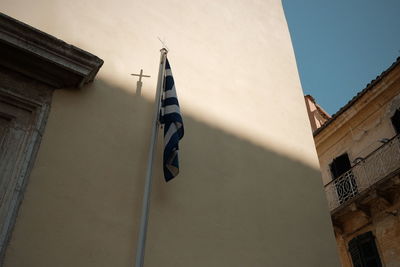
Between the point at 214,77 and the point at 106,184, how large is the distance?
7.04ft

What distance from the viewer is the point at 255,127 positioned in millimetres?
4773

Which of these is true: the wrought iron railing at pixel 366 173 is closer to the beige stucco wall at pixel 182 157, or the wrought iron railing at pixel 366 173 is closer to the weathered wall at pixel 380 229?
the weathered wall at pixel 380 229

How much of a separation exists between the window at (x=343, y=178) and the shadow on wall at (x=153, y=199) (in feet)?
28.5

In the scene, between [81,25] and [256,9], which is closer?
[81,25]

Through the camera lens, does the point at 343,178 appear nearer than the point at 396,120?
No

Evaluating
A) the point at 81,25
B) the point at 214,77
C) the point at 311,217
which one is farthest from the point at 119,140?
the point at 311,217

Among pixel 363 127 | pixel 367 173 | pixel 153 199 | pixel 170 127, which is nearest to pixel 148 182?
pixel 153 199

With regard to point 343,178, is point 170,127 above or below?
below

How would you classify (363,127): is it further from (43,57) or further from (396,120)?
(43,57)

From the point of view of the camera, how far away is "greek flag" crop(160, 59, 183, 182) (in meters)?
3.51

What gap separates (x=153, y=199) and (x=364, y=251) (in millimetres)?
9983

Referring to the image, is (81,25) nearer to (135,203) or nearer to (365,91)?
(135,203)

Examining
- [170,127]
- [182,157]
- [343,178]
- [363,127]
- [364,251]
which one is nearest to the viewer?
[170,127]

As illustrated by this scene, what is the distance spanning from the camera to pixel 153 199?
3496 millimetres
